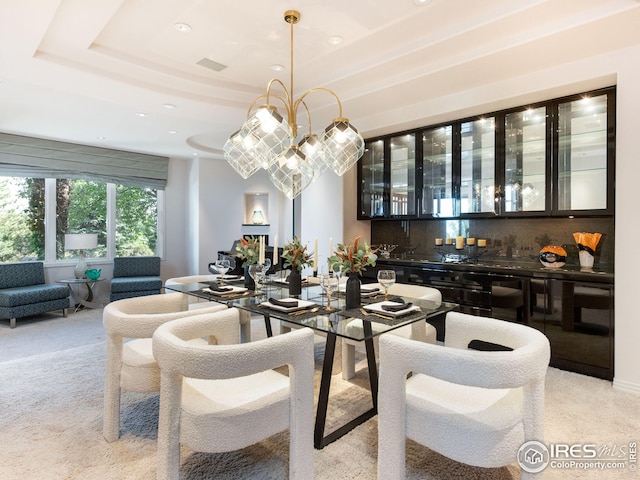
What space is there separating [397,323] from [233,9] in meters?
2.34

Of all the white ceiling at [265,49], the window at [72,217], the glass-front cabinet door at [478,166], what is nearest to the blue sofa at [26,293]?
the window at [72,217]

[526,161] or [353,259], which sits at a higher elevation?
[526,161]

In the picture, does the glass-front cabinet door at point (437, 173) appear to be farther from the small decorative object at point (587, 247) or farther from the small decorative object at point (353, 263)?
the small decorative object at point (353, 263)

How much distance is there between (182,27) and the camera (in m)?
2.77

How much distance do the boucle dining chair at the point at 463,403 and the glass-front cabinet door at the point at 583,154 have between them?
2172 millimetres

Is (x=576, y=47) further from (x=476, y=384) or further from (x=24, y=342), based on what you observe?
(x=24, y=342)

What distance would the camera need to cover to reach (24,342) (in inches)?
158

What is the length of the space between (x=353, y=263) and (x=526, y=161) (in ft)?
7.58

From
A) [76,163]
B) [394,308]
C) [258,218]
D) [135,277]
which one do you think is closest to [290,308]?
[394,308]

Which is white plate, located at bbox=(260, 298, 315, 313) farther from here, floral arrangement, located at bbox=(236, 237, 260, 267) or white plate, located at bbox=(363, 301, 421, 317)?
floral arrangement, located at bbox=(236, 237, 260, 267)

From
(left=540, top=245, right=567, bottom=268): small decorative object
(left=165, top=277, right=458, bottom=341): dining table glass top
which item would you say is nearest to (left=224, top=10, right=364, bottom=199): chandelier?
(left=165, top=277, right=458, bottom=341): dining table glass top

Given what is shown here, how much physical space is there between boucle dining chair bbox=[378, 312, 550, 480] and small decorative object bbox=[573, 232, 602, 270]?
202 cm

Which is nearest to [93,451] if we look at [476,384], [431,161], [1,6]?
[476,384]

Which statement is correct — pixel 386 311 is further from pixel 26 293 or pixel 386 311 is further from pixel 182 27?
pixel 26 293
